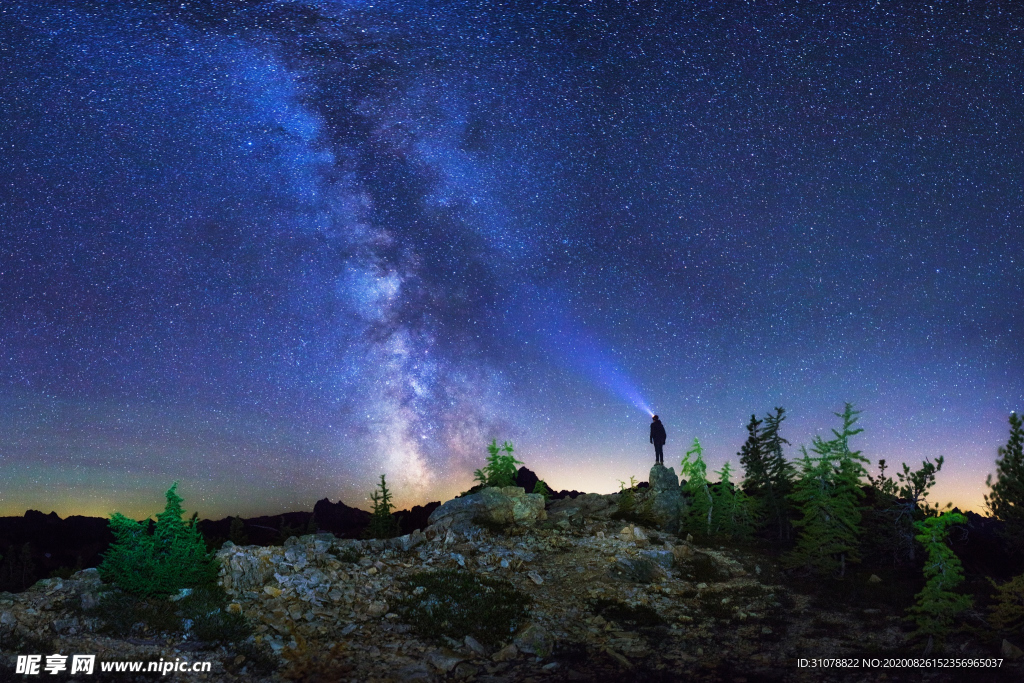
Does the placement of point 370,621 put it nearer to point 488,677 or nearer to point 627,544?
point 488,677

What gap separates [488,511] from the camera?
26.2m

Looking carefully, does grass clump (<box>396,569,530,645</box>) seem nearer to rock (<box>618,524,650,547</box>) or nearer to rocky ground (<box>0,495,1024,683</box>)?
rocky ground (<box>0,495,1024,683</box>)

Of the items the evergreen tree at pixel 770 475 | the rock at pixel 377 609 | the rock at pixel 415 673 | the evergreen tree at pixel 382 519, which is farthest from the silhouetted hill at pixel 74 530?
the rock at pixel 415 673

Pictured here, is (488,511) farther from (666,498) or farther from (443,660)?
(443,660)

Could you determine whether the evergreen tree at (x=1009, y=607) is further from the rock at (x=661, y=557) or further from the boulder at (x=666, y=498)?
the boulder at (x=666, y=498)

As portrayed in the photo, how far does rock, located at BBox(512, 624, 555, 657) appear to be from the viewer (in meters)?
13.6

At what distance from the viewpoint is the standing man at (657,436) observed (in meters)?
35.6

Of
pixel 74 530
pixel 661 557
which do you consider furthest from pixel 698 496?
pixel 74 530

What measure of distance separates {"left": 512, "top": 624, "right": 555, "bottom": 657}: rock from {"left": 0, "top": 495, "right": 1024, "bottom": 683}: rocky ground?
0.04 meters

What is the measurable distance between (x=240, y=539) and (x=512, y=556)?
56.9ft

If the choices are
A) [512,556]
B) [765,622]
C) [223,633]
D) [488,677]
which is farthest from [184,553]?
[765,622]

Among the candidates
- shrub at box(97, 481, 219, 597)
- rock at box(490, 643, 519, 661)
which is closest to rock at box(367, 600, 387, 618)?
rock at box(490, 643, 519, 661)

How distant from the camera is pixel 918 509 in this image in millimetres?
22578

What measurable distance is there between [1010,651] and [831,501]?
27.3 ft
